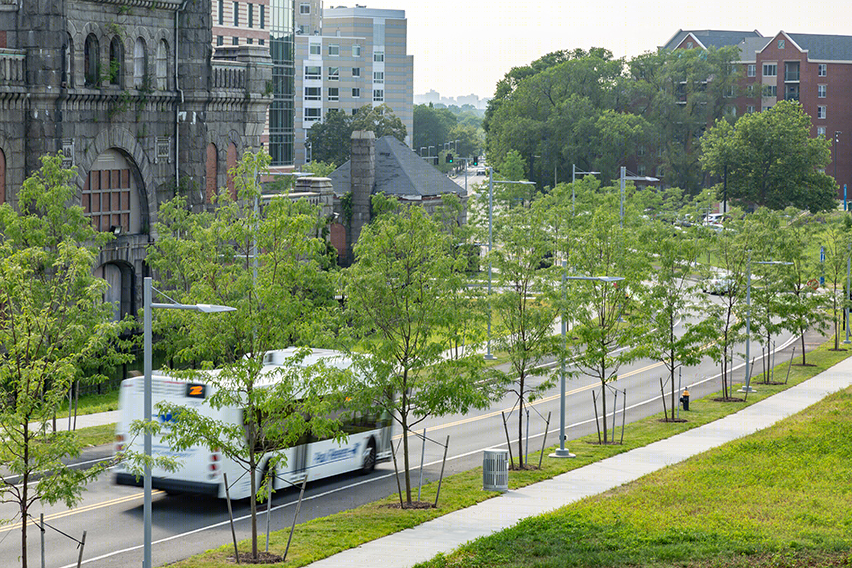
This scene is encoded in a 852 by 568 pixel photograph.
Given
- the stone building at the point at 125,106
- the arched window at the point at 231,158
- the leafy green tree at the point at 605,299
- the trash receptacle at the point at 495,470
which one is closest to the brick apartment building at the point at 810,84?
the arched window at the point at 231,158

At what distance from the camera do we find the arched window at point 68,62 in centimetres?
4191

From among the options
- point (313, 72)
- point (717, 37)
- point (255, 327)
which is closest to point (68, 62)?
point (255, 327)

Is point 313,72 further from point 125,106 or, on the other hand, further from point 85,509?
point 85,509

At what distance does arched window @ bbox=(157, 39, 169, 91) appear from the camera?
1860 inches

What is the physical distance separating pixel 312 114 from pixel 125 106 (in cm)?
12909

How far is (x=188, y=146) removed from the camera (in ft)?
161

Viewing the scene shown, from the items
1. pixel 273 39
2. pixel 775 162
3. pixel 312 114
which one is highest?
pixel 273 39

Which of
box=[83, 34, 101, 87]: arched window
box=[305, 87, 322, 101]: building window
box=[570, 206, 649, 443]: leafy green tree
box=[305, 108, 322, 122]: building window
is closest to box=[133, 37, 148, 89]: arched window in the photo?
box=[83, 34, 101, 87]: arched window

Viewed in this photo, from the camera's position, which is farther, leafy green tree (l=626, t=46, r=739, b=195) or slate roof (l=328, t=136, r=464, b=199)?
leafy green tree (l=626, t=46, r=739, b=195)

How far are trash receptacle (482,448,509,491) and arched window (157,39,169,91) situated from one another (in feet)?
83.0

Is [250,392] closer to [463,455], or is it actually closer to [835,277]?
[463,455]

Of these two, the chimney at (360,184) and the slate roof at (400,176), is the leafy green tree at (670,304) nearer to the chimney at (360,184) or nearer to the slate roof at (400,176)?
the chimney at (360,184)

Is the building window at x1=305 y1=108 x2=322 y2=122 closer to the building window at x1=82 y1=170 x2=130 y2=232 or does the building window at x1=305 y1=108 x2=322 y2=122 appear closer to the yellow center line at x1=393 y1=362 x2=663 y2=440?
the yellow center line at x1=393 y1=362 x2=663 y2=440

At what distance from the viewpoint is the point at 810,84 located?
432ft
